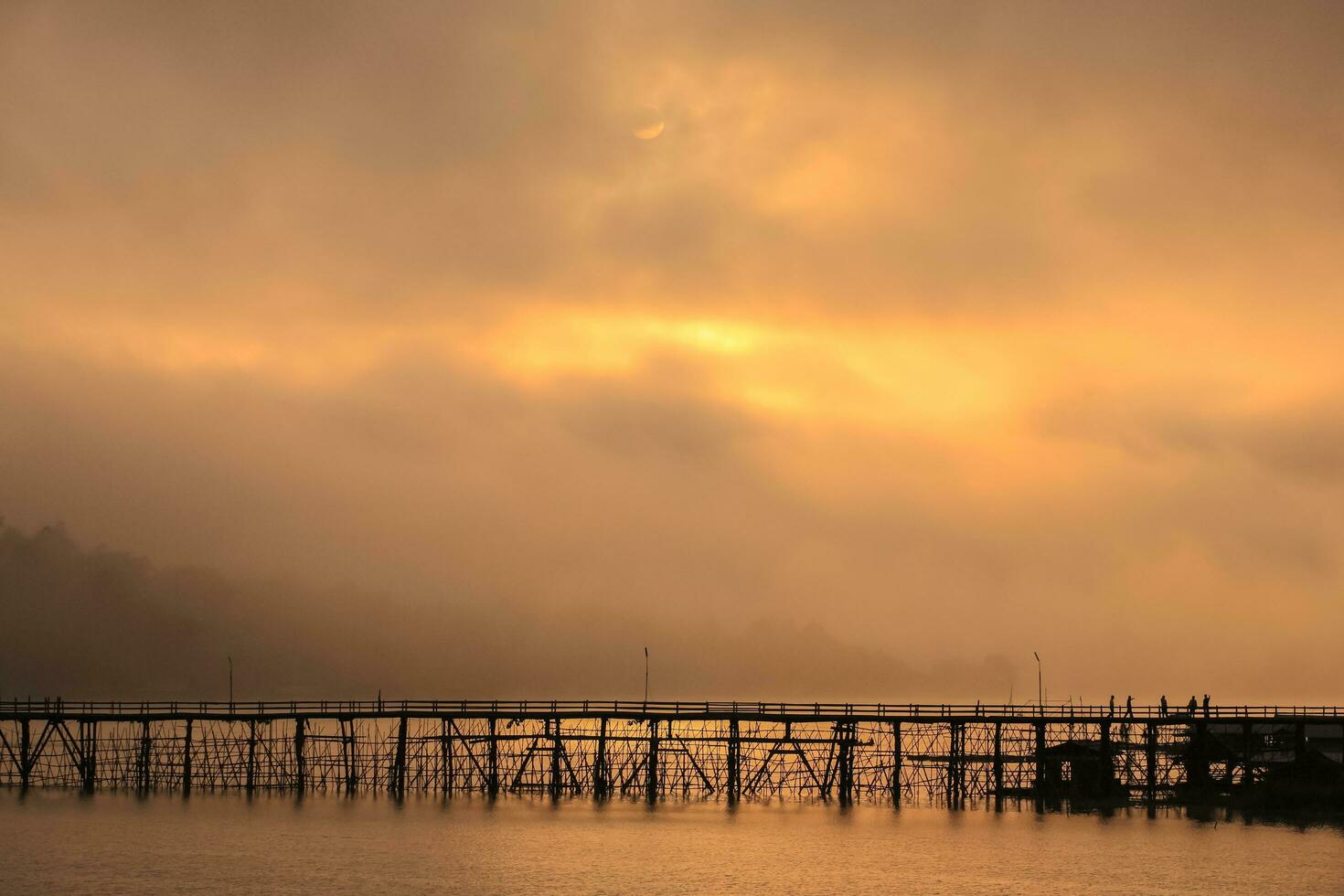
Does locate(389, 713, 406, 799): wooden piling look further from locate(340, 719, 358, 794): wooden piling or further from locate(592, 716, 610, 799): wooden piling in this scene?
locate(592, 716, 610, 799): wooden piling

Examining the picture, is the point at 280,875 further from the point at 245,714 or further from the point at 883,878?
the point at 245,714

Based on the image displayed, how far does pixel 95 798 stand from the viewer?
89.4 m

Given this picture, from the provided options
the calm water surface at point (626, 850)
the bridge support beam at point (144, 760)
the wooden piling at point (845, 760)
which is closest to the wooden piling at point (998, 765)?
the calm water surface at point (626, 850)

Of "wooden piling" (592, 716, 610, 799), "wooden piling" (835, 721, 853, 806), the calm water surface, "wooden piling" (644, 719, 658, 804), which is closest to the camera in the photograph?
the calm water surface

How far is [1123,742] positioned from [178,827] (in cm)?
5135

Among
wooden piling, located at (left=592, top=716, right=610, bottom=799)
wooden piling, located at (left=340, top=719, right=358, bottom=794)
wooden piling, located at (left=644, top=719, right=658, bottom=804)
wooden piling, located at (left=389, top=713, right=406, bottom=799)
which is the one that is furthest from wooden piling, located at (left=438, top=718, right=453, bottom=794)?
wooden piling, located at (left=644, top=719, right=658, bottom=804)

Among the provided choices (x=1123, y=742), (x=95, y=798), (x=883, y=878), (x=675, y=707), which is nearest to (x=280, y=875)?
(x=883, y=878)

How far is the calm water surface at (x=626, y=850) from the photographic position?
58156mm

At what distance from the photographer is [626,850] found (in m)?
66.1

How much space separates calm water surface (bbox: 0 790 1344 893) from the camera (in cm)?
5816

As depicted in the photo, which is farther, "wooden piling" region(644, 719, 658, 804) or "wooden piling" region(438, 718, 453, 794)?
"wooden piling" region(438, 718, 453, 794)

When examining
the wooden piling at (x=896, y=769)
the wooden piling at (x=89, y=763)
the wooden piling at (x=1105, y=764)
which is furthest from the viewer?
the wooden piling at (x=89, y=763)

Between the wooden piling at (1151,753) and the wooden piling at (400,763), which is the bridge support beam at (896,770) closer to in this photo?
the wooden piling at (1151,753)

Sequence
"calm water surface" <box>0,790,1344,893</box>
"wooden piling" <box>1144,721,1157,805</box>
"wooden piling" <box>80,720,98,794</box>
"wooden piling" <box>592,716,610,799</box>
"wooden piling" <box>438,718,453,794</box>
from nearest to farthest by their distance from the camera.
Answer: "calm water surface" <box>0,790,1344,893</box> → "wooden piling" <box>1144,721,1157,805</box> → "wooden piling" <box>592,716,610,799</box> → "wooden piling" <box>438,718,453,794</box> → "wooden piling" <box>80,720,98,794</box>
